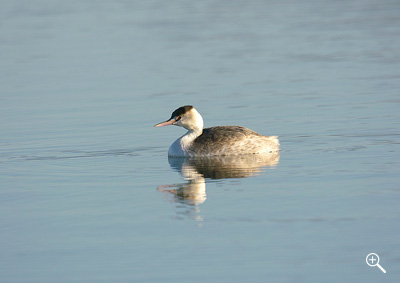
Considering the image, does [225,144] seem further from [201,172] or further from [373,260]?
[373,260]

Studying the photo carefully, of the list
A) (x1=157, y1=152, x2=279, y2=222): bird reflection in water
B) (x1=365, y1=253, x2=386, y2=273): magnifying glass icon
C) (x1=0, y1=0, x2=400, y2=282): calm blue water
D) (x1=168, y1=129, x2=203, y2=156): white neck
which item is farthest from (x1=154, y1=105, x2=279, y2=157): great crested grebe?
(x1=365, y1=253, x2=386, y2=273): magnifying glass icon

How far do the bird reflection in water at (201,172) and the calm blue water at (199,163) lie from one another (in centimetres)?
5

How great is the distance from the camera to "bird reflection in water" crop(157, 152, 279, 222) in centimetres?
1138

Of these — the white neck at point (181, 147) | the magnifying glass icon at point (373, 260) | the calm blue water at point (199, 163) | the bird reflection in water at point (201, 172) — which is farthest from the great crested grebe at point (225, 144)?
the magnifying glass icon at point (373, 260)

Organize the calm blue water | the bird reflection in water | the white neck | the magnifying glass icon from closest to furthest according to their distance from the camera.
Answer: the magnifying glass icon, the calm blue water, the bird reflection in water, the white neck

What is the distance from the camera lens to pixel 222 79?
885 inches

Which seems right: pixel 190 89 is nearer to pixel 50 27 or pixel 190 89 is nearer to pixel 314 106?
pixel 314 106

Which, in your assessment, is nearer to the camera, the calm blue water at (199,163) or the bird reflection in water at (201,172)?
the calm blue water at (199,163)

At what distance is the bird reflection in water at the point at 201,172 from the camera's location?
11375mm

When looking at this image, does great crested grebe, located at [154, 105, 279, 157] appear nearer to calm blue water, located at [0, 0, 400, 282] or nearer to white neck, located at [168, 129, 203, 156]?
white neck, located at [168, 129, 203, 156]

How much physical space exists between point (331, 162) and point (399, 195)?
262 cm

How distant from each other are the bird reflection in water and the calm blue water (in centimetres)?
5

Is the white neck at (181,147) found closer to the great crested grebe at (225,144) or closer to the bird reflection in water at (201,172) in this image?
the great crested grebe at (225,144)

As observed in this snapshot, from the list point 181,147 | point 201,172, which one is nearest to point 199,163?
point 181,147
